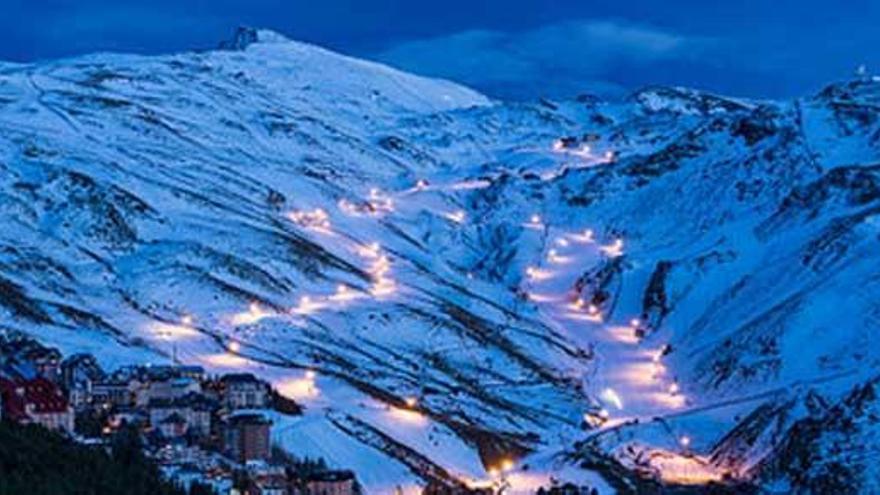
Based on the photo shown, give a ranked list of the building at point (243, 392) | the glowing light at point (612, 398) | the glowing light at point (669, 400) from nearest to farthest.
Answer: the building at point (243, 392) < the glowing light at point (669, 400) < the glowing light at point (612, 398)

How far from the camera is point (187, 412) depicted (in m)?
90.6

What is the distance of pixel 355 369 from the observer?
117562 mm

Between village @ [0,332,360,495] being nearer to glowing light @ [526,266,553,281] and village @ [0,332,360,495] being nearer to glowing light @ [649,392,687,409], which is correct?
glowing light @ [649,392,687,409]

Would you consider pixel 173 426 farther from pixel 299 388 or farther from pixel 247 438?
pixel 299 388

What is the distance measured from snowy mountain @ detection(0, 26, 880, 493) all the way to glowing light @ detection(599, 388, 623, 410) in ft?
1.11

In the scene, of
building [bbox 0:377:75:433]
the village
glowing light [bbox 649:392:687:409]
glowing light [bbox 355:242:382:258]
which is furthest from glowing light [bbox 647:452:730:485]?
glowing light [bbox 355:242:382:258]

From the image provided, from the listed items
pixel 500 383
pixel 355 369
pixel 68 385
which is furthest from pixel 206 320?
pixel 68 385

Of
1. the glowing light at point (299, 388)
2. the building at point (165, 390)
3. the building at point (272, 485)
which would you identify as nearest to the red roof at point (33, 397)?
the building at point (165, 390)

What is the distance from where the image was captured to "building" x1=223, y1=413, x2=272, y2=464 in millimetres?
86625

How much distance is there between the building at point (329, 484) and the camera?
81.0 m

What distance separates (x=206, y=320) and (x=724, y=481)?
52589mm

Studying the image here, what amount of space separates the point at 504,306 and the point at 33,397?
248ft

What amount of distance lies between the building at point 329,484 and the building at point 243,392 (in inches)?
580

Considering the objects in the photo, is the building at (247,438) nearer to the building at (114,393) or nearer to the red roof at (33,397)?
the building at (114,393)
